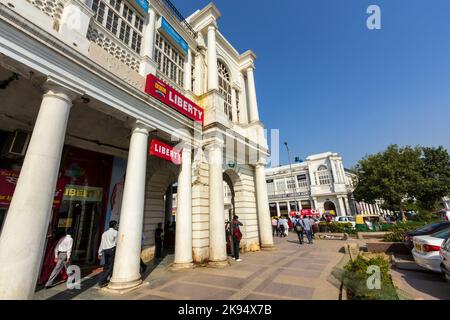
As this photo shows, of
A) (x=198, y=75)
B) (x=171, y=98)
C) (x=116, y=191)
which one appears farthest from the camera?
(x=198, y=75)

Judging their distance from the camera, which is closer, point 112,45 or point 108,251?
point 108,251

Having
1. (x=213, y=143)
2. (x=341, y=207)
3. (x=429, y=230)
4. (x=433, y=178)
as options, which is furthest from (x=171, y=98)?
(x=341, y=207)

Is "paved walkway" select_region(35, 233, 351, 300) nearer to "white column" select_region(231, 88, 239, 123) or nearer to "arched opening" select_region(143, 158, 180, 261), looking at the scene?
"arched opening" select_region(143, 158, 180, 261)

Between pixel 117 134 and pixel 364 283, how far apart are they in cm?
991

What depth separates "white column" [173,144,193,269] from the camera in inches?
312

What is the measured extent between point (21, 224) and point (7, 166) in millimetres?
5434

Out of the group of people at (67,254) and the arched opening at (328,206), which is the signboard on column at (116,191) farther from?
the arched opening at (328,206)

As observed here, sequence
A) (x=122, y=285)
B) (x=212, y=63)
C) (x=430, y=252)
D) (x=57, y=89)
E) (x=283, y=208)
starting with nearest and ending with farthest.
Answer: (x=57, y=89), (x=122, y=285), (x=430, y=252), (x=212, y=63), (x=283, y=208)

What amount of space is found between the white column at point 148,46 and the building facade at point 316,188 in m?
40.0

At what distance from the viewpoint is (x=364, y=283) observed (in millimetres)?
4383

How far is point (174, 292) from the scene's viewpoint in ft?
17.5

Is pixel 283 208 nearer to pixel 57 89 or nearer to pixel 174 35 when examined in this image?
pixel 174 35

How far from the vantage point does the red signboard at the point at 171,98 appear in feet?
24.2

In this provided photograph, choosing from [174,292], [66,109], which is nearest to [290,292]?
[174,292]
